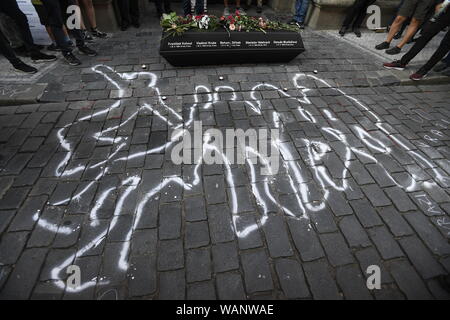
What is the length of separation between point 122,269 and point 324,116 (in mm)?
3678

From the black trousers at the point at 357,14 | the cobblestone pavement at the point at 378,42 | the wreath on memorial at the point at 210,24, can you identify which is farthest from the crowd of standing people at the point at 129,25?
the wreath on memorial at the point at 210,24

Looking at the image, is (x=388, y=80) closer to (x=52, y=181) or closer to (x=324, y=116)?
(x=324, y=116)

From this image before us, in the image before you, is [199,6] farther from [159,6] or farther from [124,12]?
[124,12]

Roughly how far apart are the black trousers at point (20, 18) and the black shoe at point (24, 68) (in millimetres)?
576

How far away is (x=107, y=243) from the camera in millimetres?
2371

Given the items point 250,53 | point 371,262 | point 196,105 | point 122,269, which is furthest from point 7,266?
point 250,53

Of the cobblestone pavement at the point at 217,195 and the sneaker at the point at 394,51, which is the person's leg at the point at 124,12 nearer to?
the cobblestone pavement at the point at 217,195

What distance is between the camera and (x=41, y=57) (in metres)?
5.00

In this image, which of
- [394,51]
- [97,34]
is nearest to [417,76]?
[394,51]

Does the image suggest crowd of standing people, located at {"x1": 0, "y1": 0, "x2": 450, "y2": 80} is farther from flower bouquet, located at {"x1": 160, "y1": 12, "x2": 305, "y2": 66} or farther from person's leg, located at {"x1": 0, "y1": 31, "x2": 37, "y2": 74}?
flower bouquet, located at {"x1": 160, "y1": 12, "x2": 305, "y2": 66}

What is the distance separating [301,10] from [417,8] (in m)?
2.84

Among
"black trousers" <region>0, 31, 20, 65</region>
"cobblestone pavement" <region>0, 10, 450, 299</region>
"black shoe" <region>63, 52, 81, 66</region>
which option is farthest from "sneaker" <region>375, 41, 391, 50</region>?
"black trousers" <region>0, 31, 20, 65</region>

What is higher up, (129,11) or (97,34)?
(129,11)

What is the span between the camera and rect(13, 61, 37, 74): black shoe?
14.9 feet
